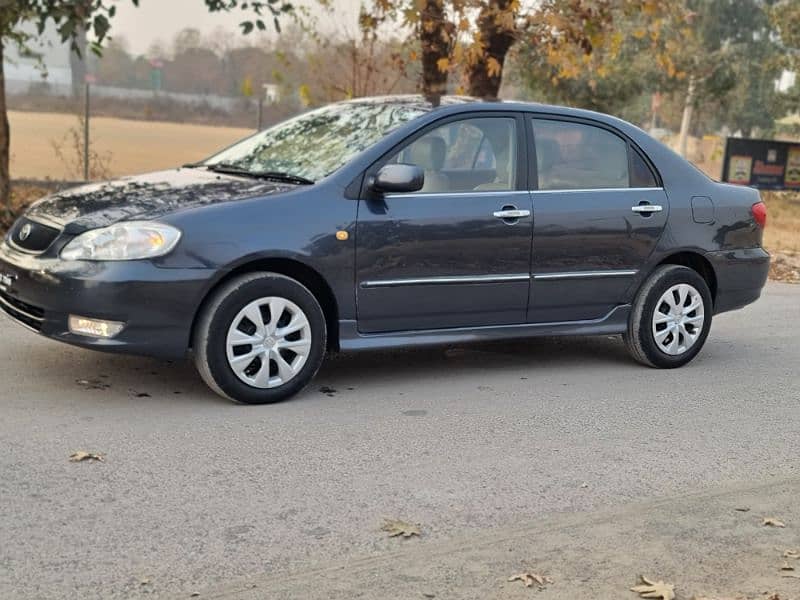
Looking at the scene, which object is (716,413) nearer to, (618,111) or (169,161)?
(169,161)

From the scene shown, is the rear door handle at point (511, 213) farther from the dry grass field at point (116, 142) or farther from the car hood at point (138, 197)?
the dry grass field at point (116, 142)

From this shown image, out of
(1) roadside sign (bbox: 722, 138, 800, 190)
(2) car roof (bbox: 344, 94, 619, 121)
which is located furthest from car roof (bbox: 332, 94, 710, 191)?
(1) roadside sign (bbox: 722, 138, 800, 190)

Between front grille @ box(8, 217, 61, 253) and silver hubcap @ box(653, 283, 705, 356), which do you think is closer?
front grille @ box(8, 217, 61, 253)

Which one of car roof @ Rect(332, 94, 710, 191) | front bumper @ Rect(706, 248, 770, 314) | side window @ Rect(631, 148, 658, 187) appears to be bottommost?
front bumper @ Rect(706, 248, 770, 314)

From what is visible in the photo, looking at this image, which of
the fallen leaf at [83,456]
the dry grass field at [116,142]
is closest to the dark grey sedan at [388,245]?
the fallen leaf at [83,456]

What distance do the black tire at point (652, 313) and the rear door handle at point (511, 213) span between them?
1165mm

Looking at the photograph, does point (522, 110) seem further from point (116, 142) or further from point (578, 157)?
point (116, 142)

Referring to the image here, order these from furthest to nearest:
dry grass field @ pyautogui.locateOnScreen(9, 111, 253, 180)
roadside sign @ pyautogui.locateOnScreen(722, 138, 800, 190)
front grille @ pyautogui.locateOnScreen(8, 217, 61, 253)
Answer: roadside sign @ pyautogui.locateOnScreen(722, 138, 800, 190)
dry grass field @ pyautogui.locateOnScreen(9, 111, 253, 180)
front grille @ pyautogui.locateOnScreen(8, 217, 61, 253)

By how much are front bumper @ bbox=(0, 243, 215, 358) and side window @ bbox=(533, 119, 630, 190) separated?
2371 mm

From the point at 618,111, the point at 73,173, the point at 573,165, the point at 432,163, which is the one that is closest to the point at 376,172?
the point at 432,163

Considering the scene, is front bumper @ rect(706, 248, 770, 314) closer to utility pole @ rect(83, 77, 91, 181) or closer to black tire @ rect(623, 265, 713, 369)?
black tire @ rect(623, 265, 713, 369)

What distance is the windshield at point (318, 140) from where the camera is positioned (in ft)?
20.7

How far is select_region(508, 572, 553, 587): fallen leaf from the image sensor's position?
12.5 ft

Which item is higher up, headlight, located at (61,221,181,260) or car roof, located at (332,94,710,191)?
car roof, located at (332,94,710,191)
